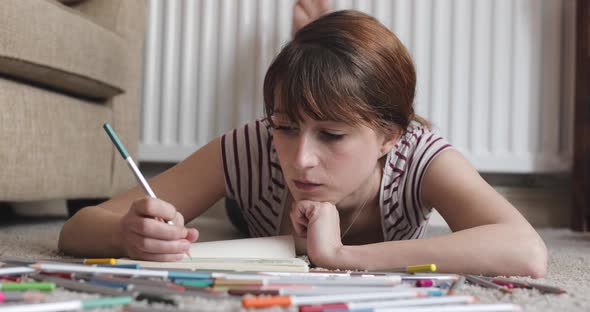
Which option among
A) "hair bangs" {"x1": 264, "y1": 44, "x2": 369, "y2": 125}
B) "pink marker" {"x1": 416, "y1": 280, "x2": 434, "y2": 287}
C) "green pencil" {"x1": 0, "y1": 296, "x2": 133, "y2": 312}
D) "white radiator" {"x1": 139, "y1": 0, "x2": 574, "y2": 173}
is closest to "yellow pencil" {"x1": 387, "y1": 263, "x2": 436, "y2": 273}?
"pink marker" {"x1": 416, "y1": 280, "x2": 434, "y2": 287}

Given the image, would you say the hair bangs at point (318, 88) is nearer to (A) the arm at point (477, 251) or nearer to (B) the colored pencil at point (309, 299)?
(A) the arm at point (477, 251)

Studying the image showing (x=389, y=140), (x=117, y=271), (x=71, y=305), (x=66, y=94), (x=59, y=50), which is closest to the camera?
(x=71, y=305)

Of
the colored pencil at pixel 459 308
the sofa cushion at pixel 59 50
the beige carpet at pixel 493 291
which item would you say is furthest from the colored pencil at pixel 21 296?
the sofa cushion at pixel 59 50

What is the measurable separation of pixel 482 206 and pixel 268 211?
401 mm

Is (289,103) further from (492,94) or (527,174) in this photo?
(527,174)

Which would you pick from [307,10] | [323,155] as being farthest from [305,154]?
[307,10]

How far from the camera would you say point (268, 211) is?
1142 millimetres

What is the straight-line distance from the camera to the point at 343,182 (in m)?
0.92

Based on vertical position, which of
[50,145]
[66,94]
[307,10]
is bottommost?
[50,145]

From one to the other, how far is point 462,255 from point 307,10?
1185 mm

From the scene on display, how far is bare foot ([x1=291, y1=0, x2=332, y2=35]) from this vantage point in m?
1.82

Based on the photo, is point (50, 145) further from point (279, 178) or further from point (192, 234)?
point (192, 234)

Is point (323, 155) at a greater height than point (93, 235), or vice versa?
point (323, 155)

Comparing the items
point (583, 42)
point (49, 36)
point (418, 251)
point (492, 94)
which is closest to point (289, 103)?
point (418, 251)
